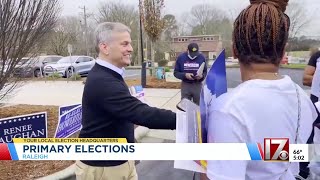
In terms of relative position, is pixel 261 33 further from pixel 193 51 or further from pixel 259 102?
pixel 193 51

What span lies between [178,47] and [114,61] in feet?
168

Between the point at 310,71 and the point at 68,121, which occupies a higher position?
the point at 310,71

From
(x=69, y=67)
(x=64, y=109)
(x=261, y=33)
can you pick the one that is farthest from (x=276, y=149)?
(x=69, y=67)

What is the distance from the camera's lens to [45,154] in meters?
2.85

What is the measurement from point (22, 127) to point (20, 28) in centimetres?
280

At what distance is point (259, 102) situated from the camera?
119 cm

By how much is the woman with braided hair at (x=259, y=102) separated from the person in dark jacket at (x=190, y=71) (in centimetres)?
562

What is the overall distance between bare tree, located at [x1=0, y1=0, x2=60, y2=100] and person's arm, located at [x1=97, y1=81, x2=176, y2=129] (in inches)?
174

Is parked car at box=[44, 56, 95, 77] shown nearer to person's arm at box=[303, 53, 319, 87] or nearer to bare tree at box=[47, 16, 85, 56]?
bare tree at box=[47, 16, 85, 56]

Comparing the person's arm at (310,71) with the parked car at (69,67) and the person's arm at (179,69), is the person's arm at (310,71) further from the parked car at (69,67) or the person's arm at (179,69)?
the parked car at (69,67)

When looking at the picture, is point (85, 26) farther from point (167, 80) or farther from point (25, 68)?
point (25, 68)

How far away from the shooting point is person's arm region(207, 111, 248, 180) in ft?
3.80

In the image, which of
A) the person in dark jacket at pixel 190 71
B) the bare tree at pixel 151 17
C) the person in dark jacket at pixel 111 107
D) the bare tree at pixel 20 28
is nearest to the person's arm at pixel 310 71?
the person in dark jacket at pixel 190 71

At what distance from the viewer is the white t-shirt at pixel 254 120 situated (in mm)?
1167
